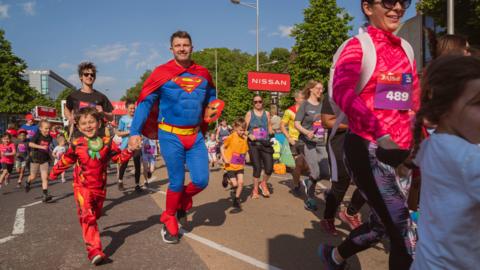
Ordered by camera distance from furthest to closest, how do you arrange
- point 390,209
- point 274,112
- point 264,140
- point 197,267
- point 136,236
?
point 274,112 → point 264,140 → point 136,236 → point 197,267 → point 390,209

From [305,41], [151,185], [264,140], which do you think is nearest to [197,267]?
[264,140]

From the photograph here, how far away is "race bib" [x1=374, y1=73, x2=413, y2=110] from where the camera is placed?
8.23ft

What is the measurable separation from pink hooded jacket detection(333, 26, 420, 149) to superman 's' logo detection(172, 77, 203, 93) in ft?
7.54

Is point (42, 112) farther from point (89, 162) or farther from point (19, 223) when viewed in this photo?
point (89, 162)

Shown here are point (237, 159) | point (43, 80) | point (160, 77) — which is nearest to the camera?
point (160, 77)

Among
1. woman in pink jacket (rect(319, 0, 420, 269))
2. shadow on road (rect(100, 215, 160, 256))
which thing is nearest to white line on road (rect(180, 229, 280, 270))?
shadow on road (rect(100, 215, 160, 256))

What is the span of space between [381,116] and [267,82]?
22574 millimetres

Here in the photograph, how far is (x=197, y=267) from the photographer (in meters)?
3.49

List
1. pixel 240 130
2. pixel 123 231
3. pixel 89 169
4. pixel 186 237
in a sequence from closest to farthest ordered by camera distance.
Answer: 1. pixel 89 169
2. pixel 186 237
3. pixel 123 231
4. pixel 240 130

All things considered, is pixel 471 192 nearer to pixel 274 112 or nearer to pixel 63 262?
pixel 63 262

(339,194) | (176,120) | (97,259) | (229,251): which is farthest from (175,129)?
(339,194)

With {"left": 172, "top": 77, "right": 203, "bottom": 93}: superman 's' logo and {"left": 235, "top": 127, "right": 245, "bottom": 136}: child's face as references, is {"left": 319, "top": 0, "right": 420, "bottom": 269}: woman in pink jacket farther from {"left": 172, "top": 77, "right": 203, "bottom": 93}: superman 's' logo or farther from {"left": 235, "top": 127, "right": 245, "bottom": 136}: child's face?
{"left": 235, "top": 127, "right": 245, "bottom": 136}: child's face

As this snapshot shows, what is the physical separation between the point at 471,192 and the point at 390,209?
93 cm

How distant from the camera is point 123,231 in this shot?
4.92 m
